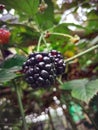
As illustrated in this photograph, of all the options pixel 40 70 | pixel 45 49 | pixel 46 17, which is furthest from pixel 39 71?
pixel 46 17

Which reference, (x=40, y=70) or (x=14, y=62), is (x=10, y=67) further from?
(x=40, y=70)

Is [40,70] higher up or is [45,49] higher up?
[45,49]

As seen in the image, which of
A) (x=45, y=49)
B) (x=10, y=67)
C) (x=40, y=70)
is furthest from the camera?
(x=45, y=49)

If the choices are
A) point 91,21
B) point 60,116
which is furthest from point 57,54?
point 60,116

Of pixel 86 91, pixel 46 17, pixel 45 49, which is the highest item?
pixel 46 17

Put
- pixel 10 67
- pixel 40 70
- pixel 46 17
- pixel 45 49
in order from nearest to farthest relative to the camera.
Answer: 1. pixel 40 70
2. pixel 10 67
3. pixel 45 49
4. pixel 46 17

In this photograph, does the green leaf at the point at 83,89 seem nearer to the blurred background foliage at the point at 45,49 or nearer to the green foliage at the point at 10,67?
the blurred background foliage at the point at 45,49

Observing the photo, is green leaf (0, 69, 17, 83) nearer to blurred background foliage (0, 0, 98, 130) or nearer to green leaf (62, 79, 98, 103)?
blurred background foliage (0, 0, 98, 130)

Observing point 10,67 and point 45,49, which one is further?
point 45,49
